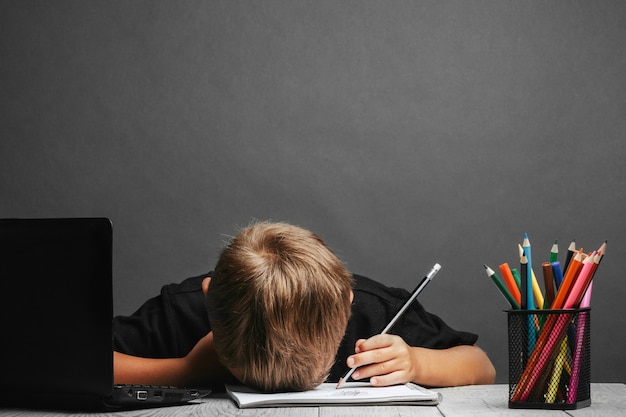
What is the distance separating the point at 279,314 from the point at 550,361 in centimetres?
31

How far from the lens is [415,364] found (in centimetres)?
107

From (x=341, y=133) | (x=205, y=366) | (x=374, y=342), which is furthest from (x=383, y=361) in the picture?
(x=341, y=133)

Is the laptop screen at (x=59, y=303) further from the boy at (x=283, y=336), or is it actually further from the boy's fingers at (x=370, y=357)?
the boy's fingers at (x=370, y=357)

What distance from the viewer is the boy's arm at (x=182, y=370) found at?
3.66ft

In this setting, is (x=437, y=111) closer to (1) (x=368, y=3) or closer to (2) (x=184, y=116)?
(1) (x=368, y=3)

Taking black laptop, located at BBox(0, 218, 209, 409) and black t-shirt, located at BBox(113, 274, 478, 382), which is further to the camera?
black t-shirt, located at BBox(113, 274, 478, 382)

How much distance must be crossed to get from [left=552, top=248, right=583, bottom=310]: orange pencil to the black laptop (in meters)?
0.46

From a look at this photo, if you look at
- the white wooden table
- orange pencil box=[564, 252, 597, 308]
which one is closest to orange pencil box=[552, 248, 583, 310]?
orange pencil box=[564, 252, 597, 308]

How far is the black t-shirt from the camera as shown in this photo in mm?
1309

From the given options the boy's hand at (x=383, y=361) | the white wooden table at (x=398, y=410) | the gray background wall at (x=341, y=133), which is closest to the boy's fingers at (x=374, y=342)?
the boy's hand at (x=383, y=361)

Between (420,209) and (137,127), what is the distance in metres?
0.87

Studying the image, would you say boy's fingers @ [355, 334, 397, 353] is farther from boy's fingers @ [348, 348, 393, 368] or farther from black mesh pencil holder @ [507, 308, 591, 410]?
black mesh pencil holder @ [507, 308, 591, 410]

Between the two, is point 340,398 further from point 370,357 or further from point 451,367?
point 451,367

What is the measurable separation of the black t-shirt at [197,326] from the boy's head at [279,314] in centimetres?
35
